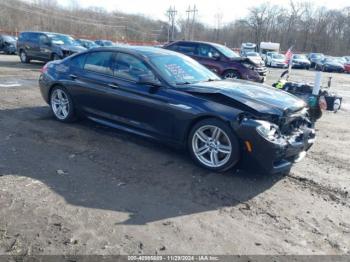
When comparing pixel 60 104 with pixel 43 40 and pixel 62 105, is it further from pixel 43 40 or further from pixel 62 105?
pixel 43 40

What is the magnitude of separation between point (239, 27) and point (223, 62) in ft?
283

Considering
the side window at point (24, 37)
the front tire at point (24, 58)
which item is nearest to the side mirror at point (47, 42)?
the side window at point (24, 37)

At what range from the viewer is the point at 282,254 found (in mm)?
3188

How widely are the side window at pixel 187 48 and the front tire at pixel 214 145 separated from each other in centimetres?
977

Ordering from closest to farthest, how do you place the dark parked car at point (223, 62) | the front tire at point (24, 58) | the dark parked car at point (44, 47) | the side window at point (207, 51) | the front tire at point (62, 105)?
the front tire at point (62, 105) < the dark parked car at point (223, 62) < the side window at point (207, 51) < the dark parked car at point (44, 47) < the front tire at point (24, 58)

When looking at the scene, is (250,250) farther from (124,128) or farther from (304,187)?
(124,128)

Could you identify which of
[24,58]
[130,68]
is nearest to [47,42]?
[24,58]

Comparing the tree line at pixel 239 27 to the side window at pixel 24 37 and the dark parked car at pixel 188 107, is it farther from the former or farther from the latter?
the dark parked car at pixel 188 107

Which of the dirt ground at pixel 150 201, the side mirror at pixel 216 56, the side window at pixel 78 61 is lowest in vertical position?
the dirt ground at pixel 150 201

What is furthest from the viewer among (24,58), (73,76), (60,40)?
(24,58)

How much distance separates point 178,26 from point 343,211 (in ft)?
297

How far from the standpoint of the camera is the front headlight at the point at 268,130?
440 cm

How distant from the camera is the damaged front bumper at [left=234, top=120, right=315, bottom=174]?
4.38 metres

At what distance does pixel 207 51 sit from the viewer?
555 inches
